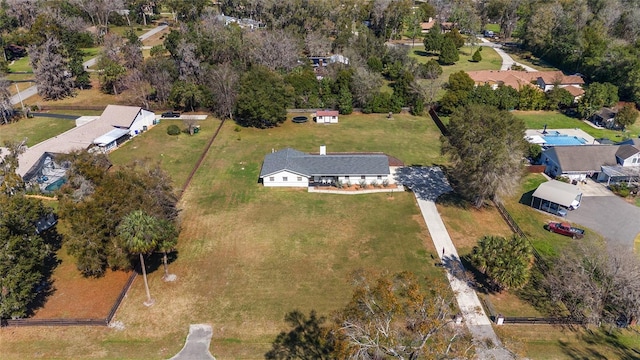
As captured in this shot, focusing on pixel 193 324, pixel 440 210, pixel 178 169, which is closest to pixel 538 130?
pixel 440 210

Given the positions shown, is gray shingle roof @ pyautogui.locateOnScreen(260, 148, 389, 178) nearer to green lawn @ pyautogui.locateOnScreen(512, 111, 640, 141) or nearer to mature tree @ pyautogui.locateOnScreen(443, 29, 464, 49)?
green lawn @ pyautogui.locateOnScreen(512, 111, 640, 141)

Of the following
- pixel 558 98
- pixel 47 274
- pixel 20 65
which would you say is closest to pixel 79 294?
pixel 47 274

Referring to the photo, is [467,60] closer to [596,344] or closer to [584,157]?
[584,157]

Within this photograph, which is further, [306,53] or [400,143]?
[306,53]

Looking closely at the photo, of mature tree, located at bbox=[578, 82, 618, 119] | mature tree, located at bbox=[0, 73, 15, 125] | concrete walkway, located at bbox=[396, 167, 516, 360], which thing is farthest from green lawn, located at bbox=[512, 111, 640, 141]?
mature tree, located at bbox=[0, 73, 15, 125]

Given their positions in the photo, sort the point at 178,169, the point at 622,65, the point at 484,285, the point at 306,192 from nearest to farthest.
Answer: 1. the point at 484,285
2. the point at 306,192
3. the point at 178,169
4. the point at 622,65

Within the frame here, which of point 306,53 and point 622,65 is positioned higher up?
point 622,65

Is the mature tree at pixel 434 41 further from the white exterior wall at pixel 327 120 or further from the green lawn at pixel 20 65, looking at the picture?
the green lawn at pixel 20 65

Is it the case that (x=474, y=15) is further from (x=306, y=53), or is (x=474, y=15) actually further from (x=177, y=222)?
(x=177, y=222)

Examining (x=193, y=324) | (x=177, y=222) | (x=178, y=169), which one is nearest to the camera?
(x=193, y=324)
